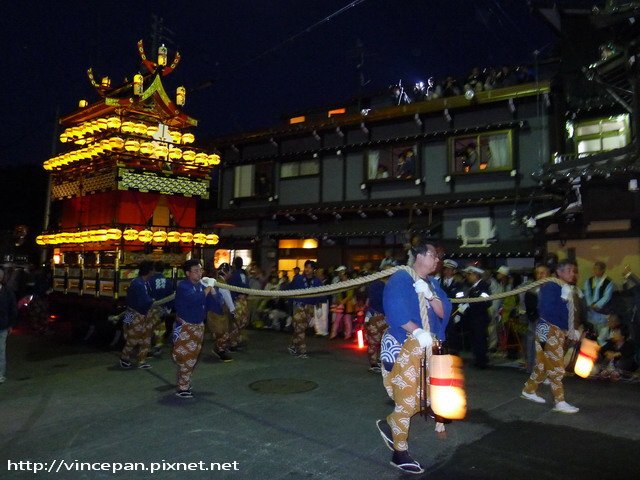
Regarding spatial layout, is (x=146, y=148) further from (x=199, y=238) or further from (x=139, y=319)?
(x=139, y=319)

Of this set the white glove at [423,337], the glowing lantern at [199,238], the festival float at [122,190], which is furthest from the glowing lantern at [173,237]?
the white glove at [423,337]

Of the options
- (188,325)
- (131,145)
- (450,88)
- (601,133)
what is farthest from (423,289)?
(450,88)

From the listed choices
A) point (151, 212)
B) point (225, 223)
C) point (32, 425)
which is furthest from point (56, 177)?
point (32, 425)

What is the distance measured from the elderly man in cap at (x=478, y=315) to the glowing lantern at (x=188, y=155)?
885 cm

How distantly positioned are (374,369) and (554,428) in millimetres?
3632

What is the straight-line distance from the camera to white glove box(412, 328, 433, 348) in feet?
13.9

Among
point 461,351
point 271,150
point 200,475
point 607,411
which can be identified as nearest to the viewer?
point 200,475

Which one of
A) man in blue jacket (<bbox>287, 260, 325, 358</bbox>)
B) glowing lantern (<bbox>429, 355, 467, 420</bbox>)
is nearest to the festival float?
man in blue jacket (<bbox>287, 260, 325, 358</bbox>)

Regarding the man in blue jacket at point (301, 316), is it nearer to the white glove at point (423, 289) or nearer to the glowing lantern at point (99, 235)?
the glowing lantern at point (99, 235)

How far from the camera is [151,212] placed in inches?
574

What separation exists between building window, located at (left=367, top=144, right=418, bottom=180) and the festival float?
20.5 feet

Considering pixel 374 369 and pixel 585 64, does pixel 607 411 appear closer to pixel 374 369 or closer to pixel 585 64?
pixel 374 369

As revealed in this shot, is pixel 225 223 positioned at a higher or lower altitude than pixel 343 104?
lower

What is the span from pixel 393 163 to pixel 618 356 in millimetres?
10835
